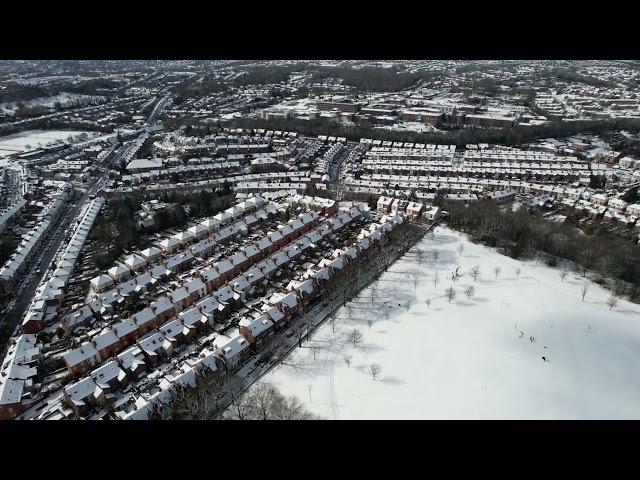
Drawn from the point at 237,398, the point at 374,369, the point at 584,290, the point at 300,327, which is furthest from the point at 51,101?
the point at 584,290

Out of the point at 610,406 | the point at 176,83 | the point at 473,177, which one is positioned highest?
the point at 176,83

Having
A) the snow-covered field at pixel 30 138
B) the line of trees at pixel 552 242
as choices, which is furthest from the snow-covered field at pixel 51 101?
the line of trees at pixel 552 242

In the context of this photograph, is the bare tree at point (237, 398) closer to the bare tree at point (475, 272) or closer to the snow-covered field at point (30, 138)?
the bare tree at point (475, 272)

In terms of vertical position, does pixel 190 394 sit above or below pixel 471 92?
below

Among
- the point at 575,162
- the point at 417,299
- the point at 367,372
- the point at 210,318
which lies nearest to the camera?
the point at 367,372

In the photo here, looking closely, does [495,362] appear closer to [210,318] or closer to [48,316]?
[210,318]

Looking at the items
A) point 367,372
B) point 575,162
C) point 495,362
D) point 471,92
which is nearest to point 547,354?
point 495,362

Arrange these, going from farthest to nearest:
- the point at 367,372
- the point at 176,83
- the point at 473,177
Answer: the point at 176,83 < the point at 473,177 < the point at 367,372
